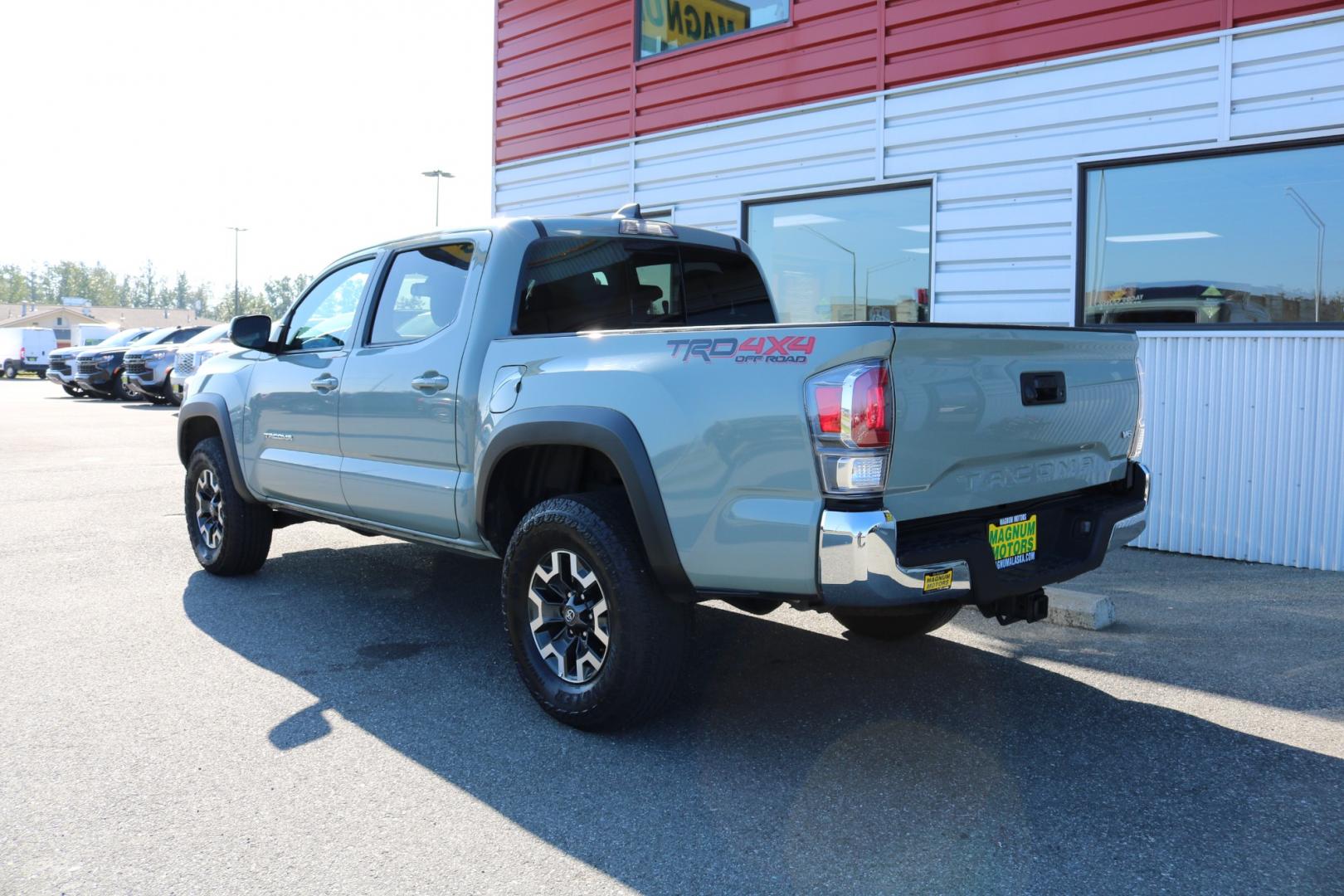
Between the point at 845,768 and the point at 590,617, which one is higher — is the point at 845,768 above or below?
below

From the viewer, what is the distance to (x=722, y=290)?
5.39 meters

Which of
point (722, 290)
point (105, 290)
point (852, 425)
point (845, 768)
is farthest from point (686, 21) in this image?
point (105, 290)

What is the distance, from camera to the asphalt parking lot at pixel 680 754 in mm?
2896

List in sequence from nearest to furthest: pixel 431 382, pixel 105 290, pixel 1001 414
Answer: pixel 1001 414 < pixel 431 382 < pixel 105 290

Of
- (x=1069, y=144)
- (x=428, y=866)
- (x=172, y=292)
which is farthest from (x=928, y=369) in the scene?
(x=172, y=292)

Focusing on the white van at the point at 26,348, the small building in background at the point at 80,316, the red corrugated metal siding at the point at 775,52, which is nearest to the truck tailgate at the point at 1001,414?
the red corrugated metal siding at the point at 775,52

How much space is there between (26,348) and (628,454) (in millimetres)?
46866

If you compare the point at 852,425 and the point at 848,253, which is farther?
the point at 848,253

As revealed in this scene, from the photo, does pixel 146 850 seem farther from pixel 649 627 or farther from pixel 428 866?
pixel 649 627

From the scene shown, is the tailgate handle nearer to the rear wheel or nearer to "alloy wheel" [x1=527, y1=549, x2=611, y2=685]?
the rear wheel

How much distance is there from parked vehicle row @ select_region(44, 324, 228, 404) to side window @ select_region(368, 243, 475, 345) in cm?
1639

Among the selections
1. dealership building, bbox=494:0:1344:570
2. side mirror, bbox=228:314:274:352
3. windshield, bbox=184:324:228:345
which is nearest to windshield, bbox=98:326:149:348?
windshield, bbox=184:324:228:345

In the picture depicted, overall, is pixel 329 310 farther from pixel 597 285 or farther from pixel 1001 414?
pixel 1001 414

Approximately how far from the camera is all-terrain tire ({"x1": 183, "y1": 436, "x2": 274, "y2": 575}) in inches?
241
